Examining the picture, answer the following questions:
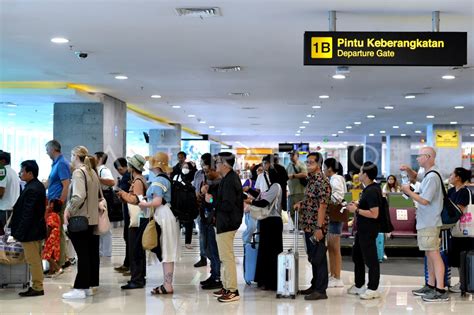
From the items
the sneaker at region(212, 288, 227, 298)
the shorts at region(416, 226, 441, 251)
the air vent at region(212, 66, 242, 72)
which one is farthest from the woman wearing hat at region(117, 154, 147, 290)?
the air vent at region(212, 66, 242, 72)

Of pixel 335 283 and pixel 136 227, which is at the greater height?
pixel 136 227

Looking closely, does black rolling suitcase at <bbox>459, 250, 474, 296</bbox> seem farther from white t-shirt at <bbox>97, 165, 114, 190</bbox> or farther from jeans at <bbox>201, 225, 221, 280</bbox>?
white t-shirt at <bbox>97, 165, 114, 190</bbox>

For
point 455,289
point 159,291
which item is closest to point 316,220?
point 159,291

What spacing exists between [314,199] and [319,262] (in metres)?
0.77

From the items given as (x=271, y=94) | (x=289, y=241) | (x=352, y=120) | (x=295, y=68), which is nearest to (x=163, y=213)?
(x=295, y=68)

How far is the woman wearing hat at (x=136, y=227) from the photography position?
321 inches

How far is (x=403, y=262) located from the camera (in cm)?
1150

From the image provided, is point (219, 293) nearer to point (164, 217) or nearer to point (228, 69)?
point (164, 217)

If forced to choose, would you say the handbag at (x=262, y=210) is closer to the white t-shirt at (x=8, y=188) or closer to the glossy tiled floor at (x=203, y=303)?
the glossy tiled floor at (x=203, y=303)

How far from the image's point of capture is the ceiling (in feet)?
25.2

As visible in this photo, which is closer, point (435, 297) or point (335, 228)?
point (435, 297)

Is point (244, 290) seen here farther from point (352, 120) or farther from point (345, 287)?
point (352, 120)

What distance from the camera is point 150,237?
793 cm

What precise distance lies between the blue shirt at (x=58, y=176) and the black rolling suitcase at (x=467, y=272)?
18.1ft
